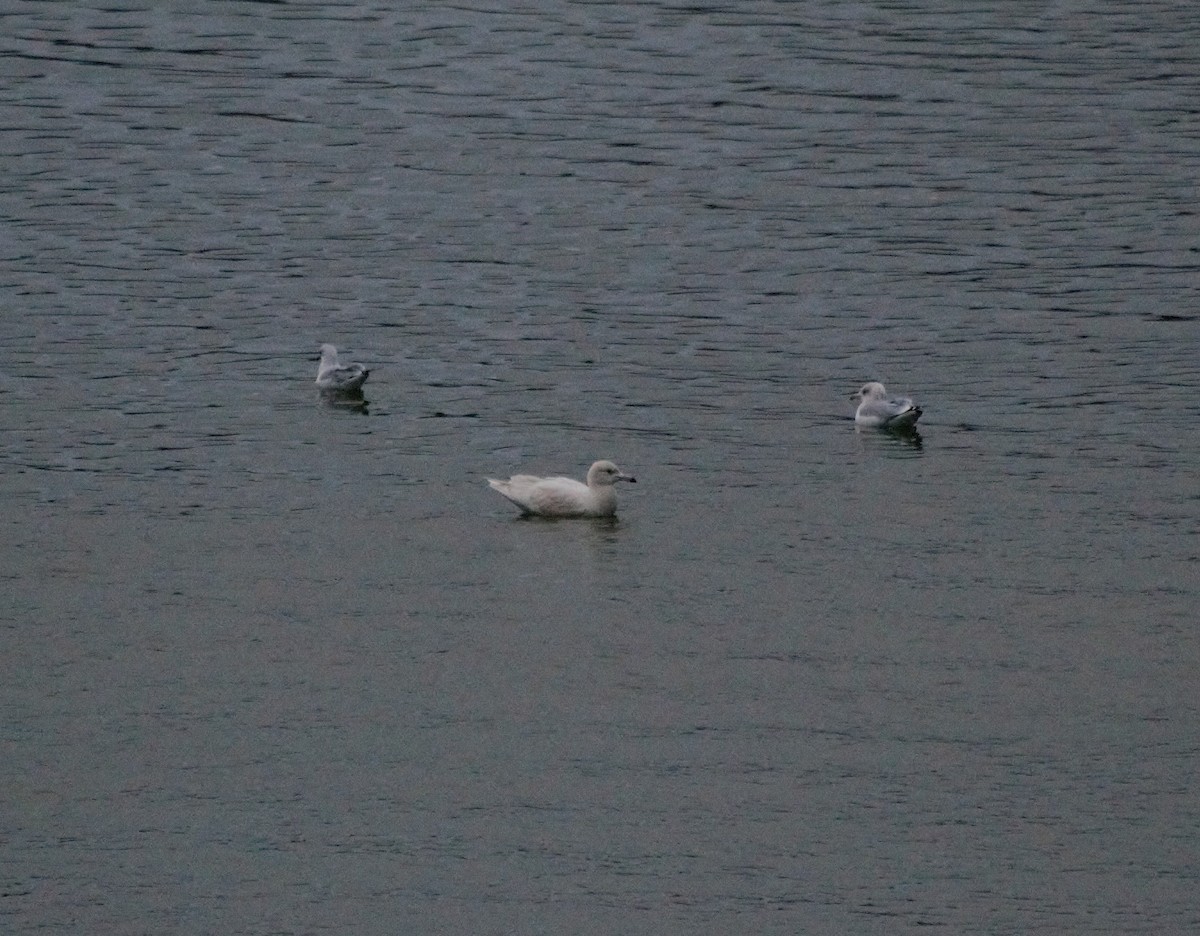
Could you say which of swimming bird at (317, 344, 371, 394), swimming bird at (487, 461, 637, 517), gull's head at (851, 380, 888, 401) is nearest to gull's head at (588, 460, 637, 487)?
swimming bird at (487, 461, 637, 517)

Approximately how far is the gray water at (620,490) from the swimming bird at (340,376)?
398 millimetres

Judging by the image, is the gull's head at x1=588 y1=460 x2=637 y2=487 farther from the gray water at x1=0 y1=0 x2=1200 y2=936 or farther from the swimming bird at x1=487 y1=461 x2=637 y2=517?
the gray water at x1=0 y1=0 x2=1200 y2=936

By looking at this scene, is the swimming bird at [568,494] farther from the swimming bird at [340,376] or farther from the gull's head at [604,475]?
the swimming bird at [340,376]

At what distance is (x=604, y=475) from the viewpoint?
21.3 m

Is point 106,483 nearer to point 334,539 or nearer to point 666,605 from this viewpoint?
point 334,539

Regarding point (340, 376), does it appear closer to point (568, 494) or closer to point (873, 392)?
point (568, 494)

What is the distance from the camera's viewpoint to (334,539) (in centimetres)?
2048

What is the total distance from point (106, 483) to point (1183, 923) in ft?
37.1

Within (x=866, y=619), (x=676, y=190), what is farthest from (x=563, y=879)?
(x=676, y=190)

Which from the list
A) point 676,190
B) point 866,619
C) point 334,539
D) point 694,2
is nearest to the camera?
point 866,619

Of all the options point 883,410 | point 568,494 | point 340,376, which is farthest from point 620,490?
point 340,376

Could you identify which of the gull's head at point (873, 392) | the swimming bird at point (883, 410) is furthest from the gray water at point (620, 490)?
the gull's head at point (873, 392)

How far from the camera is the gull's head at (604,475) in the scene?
70.0 feet

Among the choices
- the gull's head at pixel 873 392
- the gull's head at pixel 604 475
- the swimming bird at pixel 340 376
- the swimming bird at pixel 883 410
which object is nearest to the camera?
the gull's head at pixel 604 475
